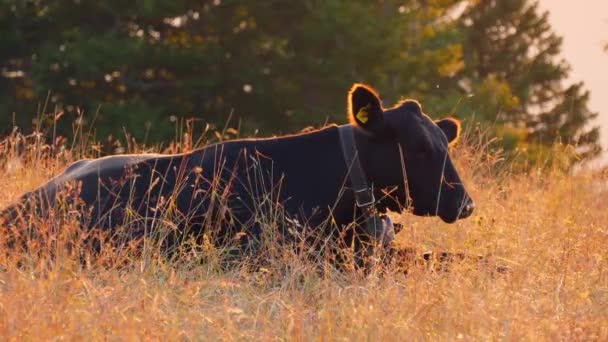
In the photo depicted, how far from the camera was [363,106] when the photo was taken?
6.48 meters

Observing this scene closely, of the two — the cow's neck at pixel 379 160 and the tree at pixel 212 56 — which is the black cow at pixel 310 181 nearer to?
the cow's neck at pixel 379 160

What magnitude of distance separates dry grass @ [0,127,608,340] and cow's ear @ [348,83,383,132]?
84 cm

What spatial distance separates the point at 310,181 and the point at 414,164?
1.97 feet

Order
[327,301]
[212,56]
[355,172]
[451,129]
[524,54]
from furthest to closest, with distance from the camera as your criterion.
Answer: [524,54]
[212,56]
[451,129]
[355,172]
[327,301]

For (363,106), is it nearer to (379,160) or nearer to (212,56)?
(379,160)

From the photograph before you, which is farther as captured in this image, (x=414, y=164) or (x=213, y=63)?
(x=213, y=63)

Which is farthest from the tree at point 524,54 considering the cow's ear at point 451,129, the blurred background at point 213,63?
the cow's ear at point 451,129

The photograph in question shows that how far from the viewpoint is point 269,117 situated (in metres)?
23.7

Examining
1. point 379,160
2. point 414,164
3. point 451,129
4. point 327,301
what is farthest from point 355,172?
point 327,301

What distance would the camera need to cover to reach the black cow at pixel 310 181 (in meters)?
6.44

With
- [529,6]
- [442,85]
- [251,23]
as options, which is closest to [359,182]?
[251,23]

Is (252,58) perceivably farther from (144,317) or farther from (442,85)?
(144,317)

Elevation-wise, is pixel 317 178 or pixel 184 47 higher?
pixel 317 178

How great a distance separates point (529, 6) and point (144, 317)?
3358cm
